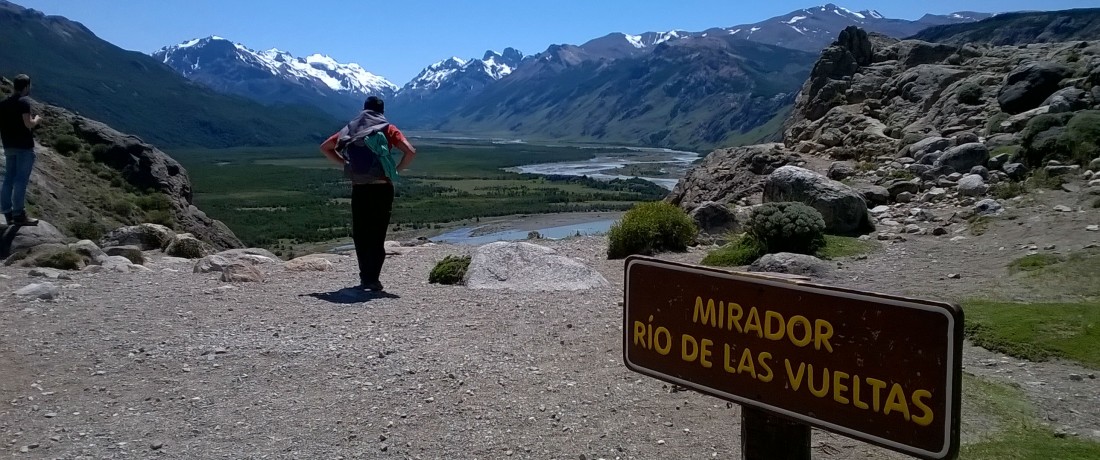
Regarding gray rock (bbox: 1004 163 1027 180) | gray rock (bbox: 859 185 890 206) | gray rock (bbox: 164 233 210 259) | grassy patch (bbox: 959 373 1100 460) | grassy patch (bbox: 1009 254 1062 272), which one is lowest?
gray rock (bbox: 164 233 210 259)

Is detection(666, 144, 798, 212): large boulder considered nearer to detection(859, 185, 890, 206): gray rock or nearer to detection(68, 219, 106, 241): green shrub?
detection(859, 185, 890, 206): gray rock

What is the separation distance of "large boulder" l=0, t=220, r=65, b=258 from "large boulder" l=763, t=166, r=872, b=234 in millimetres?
13433

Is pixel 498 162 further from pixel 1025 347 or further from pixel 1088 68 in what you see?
pixel 1025 347

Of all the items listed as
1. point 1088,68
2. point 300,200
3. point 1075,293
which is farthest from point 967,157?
point 300,200

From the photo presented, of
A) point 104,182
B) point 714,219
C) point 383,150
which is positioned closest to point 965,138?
point 714,219

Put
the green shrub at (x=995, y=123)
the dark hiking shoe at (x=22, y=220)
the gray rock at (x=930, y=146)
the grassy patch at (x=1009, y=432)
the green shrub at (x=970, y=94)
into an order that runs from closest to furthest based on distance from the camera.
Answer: the grassy patch at (x=1009, y=432)
the dark hiking shoe at (x=22, y=220)
the gray rock at (x=930, y=146)
the green shrub at (x=995, y=123)
the green shrub at (x=970, y=94)

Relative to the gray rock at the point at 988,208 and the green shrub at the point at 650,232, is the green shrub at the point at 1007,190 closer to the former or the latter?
the gray rock at the point at 988,208

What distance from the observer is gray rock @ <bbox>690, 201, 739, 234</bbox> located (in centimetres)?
1642

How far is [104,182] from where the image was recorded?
82.8 feet

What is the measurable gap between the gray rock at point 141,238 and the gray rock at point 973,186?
15733mm

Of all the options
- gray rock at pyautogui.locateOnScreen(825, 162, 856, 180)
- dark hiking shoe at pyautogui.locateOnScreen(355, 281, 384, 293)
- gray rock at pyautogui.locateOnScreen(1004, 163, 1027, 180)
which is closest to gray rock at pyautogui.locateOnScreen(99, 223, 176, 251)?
dark hiking shoe at pyautogui.locateOnScreen(355, 281, 384, 293)

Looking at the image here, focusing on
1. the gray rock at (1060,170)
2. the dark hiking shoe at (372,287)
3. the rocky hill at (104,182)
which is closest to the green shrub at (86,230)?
the rocky hill at (104,182)

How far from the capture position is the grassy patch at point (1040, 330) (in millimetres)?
7590

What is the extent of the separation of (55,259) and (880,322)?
497 inches
